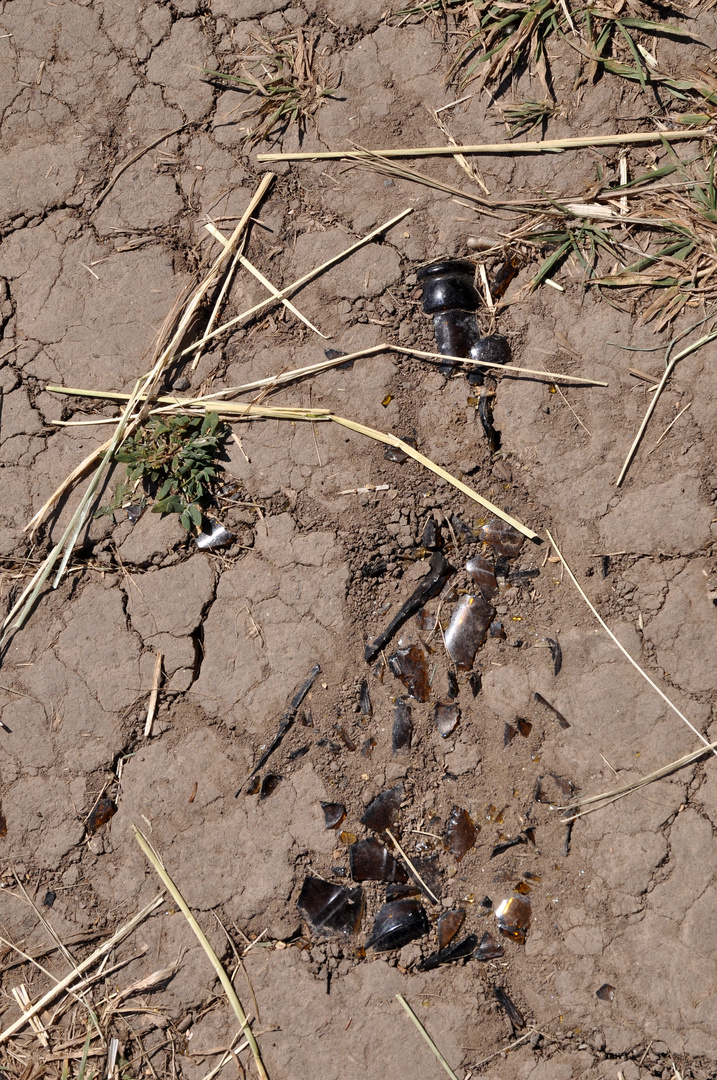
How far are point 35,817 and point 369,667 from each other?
1.23m

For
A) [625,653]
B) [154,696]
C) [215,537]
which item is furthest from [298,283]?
[625,653]

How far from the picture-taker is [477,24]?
236 centimetres

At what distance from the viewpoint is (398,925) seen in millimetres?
2166

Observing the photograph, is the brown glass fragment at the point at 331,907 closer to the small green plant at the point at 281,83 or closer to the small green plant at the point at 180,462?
the small green plant at the point at 180,462

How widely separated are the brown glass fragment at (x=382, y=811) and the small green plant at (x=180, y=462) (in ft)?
3.55

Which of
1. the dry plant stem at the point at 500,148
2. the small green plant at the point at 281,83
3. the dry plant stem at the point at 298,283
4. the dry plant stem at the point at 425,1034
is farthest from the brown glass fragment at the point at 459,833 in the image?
the small green plant at the point at 281,83

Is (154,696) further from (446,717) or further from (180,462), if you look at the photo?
(446,717)

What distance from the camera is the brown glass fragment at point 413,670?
2.27m

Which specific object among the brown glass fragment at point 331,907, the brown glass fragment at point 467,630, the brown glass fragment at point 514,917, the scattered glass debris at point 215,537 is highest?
the scattered glass debris at point 215,537

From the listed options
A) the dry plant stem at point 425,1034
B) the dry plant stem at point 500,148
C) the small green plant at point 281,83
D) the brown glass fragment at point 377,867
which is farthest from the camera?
the small green plant at point 281,83

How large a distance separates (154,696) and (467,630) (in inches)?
42.2

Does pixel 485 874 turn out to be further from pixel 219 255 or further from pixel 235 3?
pixel 235 3

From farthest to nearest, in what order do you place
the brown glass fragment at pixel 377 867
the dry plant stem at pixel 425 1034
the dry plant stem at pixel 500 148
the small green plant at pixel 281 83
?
the small green plant at pixel 281 83 < the dry plant stem at pixel 500 148 < the brown glass fragment at pixel 377 867 < the dry plant stem at pixel 425 1034

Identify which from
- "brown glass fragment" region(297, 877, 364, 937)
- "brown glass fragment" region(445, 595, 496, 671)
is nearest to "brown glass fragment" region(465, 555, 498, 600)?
"brown glass fragment" region(445, 595, 496, 671)
